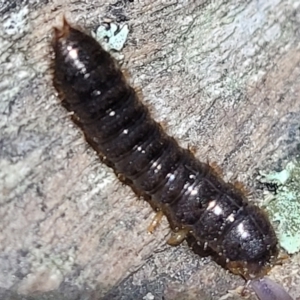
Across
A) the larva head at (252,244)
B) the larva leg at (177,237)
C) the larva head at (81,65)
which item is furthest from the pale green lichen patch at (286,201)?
the larva head at (81,65)

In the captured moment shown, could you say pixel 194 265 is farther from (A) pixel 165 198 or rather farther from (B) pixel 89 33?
(B) pixel 89 33

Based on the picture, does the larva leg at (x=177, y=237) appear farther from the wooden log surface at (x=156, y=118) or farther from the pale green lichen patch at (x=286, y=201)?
the pale green lichen patch at (x=286, y=201)

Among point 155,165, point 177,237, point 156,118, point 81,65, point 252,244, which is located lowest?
point 252,244

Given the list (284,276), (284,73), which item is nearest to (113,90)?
(284,73)

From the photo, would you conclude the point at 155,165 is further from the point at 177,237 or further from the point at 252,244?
the point at 252,244

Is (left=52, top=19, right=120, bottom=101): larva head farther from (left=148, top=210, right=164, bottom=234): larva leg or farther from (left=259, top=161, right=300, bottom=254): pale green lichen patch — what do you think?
(left=259, top=161, right=300, bottom=254): pale green lichen patch

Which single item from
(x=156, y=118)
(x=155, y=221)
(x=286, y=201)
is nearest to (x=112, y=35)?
(x=156, y=118)

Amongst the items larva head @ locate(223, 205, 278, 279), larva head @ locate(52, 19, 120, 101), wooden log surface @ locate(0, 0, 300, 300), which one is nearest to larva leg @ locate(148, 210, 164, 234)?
wooden log surface @ locate(0, 0, 300, 300)
